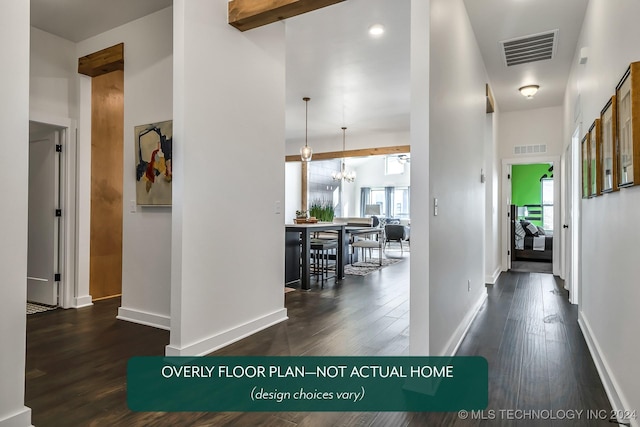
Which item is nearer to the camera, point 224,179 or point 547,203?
point 224,179

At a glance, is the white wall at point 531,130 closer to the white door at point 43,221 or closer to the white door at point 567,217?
the white door at point 567,217

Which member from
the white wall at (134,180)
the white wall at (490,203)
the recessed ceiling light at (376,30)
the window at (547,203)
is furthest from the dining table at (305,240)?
the window at (547,203)

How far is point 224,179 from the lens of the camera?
2.90 m

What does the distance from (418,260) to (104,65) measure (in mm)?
3719

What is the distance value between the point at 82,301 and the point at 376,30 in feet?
13.9

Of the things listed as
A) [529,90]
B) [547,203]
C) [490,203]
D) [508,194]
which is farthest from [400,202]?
[529,90]

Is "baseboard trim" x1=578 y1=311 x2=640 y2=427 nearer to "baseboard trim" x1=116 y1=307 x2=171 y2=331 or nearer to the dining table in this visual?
the dining table

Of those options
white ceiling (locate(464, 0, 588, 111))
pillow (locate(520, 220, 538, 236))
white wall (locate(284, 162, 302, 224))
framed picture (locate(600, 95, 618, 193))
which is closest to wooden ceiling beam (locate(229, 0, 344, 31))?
white ceiling (locate(464, 0, 588, 111))

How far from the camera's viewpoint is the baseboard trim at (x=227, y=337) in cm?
256

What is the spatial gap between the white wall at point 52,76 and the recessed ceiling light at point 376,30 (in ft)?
10.6

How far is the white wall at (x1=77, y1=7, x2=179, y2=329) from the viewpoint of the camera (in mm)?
3365

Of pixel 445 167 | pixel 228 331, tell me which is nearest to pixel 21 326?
pixel 228 331

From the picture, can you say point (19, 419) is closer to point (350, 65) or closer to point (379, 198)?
point (350, 65)

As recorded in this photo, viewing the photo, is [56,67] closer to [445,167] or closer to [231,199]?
[231,199]
